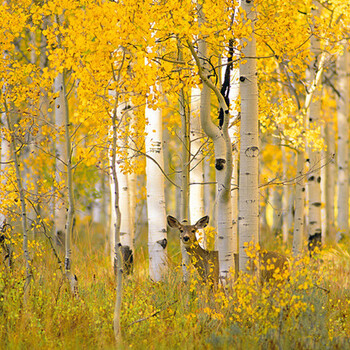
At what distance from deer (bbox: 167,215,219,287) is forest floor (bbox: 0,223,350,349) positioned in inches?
22.6

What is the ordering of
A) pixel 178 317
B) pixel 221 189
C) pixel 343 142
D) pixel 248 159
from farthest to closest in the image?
1. pixel 343 142
2. pixel 248 159
3. pixel 221 189
4. pixel 178 317

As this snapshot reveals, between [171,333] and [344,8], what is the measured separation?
25.9 ft

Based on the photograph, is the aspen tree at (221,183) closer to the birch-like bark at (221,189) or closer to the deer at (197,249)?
the birch-like bark at (221,189)

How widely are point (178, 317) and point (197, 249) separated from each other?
6.38 ft

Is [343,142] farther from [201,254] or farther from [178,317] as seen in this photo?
[178,317]

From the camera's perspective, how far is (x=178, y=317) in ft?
19.9

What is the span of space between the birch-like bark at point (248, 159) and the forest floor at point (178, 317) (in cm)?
69

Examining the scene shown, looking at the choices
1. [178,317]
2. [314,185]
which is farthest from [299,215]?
[178,317]

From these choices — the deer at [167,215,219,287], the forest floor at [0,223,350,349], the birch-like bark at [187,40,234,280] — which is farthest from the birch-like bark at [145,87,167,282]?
the birch-like bark at [187,40,234,280]

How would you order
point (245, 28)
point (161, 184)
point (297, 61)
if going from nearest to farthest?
1. point (245, 28)
2. point (297, 61)
3. point (161, 184)

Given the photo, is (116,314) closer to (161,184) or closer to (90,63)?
(90,63)

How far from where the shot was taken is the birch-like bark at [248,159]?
6.51 metres

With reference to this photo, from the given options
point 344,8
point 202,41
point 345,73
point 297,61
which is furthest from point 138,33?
point 345,73

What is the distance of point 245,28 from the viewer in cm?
615
